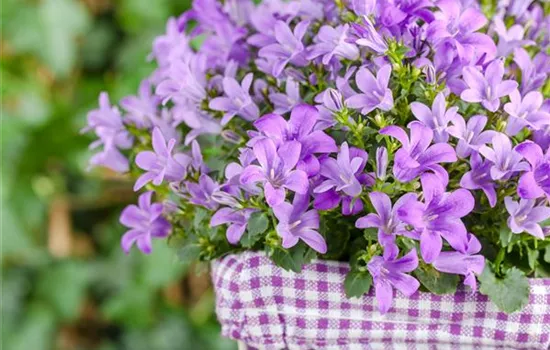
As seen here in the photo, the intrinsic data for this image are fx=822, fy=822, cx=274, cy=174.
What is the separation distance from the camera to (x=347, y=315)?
0.54 m

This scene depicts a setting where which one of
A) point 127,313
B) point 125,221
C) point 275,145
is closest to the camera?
point 275,145

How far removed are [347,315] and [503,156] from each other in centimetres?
14

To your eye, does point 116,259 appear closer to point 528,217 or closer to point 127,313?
point 127,313

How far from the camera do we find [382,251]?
0.50 m

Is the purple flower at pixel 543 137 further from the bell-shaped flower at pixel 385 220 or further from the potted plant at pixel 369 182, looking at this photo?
the bell-shaped flower at pixel 385 220

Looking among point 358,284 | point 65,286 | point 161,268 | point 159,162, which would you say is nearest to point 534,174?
point 358,284

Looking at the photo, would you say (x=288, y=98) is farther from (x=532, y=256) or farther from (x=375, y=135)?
(x=532, y=256)

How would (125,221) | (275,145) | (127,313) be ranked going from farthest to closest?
(127,313), (125,221), (275,145)

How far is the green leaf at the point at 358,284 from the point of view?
0.50 meters

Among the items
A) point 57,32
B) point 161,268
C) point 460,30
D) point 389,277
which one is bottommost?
point 161,268

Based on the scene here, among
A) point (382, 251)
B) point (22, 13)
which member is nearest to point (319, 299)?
point (382, 251)

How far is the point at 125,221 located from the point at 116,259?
87cm

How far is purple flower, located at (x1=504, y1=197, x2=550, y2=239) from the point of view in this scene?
484 millimetres

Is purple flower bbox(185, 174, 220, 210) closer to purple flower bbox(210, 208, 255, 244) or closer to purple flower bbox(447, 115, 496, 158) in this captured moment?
purple flower bbox(210, 208, 255, 244)
